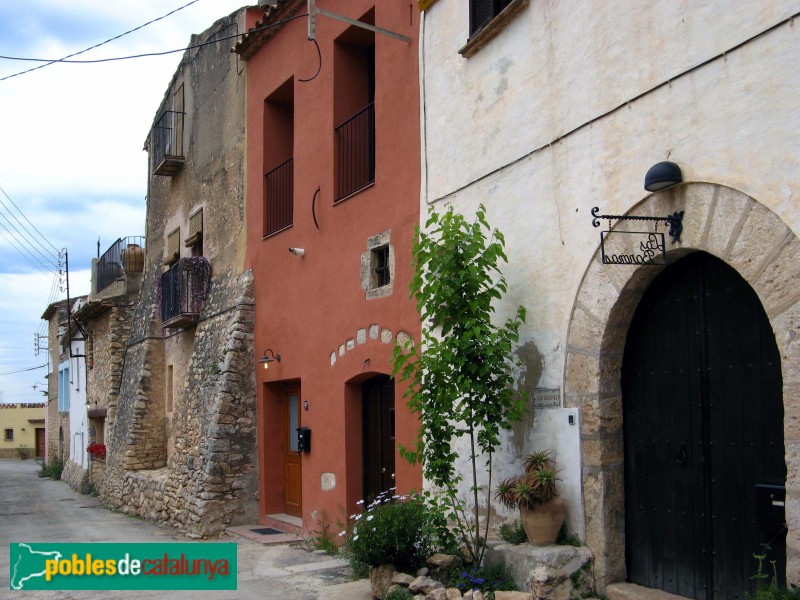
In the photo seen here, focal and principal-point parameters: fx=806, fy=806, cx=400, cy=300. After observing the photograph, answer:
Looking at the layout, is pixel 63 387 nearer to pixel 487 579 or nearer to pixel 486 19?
pixel 486 19

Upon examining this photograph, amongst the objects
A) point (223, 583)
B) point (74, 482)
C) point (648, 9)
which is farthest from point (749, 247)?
point (74, 482)

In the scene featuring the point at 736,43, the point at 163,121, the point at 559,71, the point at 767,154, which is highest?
the point at 163,121

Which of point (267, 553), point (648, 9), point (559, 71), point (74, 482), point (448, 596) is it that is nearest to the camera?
point (648, 9)

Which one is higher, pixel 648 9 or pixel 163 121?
pixel 163 121

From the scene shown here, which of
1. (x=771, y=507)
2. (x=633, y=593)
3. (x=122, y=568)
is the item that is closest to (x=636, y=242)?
(x=771, y=507)

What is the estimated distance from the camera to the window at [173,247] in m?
15.2

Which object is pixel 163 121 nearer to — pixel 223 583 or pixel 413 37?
pixel 413 37

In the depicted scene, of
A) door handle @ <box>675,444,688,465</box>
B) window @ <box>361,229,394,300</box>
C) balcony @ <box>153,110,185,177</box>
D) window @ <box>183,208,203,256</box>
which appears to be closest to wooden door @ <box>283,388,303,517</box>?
window @ <box>361,229,394,300</box>

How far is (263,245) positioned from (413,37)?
4354mm

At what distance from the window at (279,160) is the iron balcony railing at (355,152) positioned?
148 centimetres

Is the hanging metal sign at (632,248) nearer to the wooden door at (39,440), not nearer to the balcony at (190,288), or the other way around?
the balcony at (190,288)

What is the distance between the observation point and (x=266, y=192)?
11.4 metres

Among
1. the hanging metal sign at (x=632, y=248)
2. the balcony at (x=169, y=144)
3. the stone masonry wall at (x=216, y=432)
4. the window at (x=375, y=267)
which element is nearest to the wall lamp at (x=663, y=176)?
the hanging metal sign at (x=632, y=248)

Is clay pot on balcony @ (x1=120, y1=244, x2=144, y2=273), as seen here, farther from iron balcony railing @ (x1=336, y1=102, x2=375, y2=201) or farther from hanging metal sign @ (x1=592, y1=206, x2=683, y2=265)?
hanging metal sign @ (x1=592, y1=206, x2=683, y2=265)
